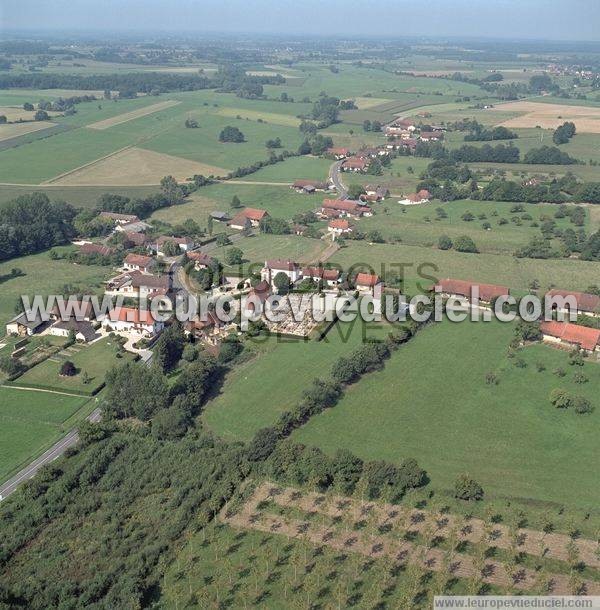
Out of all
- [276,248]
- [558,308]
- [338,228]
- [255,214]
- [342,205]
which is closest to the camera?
[558,308]

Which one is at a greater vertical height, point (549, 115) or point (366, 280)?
point (549, 115)

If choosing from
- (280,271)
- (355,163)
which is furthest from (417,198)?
(280,271)

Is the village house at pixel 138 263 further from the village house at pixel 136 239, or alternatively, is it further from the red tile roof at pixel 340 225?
the red tile roof at pixel 340 225

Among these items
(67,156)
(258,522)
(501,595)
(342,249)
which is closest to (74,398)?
(258,522)

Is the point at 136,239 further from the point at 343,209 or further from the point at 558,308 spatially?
the point at 558,308

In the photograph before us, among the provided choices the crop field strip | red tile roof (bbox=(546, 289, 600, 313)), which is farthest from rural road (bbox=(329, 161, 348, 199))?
the crop field strip

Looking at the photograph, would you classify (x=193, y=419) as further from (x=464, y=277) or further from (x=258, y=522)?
(x=464, y=277)
